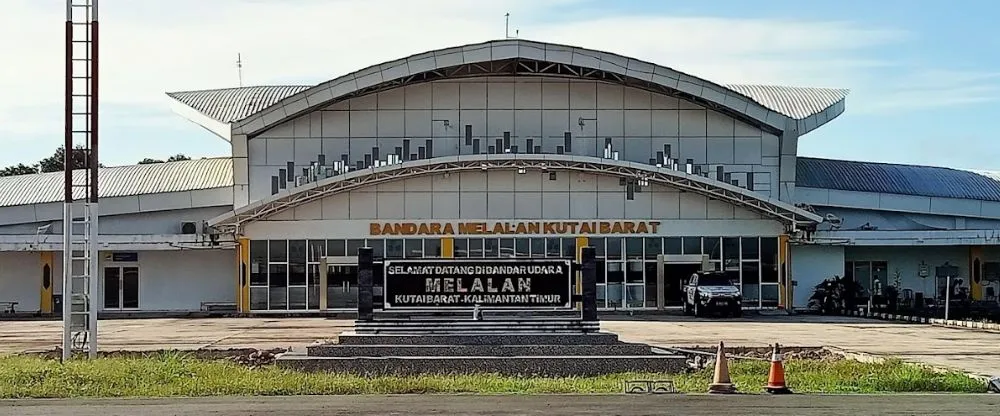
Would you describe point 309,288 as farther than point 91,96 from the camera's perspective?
Yes

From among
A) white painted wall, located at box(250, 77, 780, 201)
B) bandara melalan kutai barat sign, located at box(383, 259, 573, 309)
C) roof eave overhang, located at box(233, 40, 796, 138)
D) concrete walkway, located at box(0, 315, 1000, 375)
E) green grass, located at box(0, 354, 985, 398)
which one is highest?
roof eave overhang, located at box(233, 40, 796, 138)

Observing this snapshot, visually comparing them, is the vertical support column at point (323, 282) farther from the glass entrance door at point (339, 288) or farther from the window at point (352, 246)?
the window at point (352, 246)

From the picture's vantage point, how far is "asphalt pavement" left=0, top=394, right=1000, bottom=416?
1513cm

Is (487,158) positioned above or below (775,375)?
above

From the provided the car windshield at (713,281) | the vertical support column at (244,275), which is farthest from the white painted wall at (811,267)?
the vertical support column at (244,275)

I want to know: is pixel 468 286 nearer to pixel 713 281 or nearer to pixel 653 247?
pixel 713 281

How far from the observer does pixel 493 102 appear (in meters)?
48.8

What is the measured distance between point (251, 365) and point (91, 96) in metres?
5.57

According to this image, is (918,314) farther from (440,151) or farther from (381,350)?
(381,350)

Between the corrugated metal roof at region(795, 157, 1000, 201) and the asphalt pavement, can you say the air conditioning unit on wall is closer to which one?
the corrugated metal roof at region(795, 157, 1000, 201)

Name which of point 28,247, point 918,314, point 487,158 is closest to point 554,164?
point 487,158

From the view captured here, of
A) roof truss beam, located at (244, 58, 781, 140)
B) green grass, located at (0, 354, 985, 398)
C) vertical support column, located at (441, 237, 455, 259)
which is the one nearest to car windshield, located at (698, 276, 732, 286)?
roof truss beam, located at (244, 58, 781, 140)

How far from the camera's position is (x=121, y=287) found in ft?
164

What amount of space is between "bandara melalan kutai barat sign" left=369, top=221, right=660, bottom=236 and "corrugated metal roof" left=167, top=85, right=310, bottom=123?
7.78 meters
